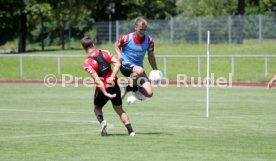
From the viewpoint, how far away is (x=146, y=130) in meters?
17.0

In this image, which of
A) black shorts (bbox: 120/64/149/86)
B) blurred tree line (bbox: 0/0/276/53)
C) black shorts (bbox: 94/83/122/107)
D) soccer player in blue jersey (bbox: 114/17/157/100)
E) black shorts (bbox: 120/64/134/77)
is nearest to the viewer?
black shorts (bbox: 94/83/122/107)

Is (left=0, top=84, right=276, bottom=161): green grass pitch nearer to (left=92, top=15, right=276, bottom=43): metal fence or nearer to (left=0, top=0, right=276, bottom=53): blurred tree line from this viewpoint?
(left=92, top=15, right=276, bottom=43): metal fence

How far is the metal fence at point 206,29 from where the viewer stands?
5372cm

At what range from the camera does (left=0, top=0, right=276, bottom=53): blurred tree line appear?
6953 cm

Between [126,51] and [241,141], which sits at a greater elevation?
[126,51]

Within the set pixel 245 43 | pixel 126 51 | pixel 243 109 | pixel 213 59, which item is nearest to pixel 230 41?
pixel 245 43

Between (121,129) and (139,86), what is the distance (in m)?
1.04

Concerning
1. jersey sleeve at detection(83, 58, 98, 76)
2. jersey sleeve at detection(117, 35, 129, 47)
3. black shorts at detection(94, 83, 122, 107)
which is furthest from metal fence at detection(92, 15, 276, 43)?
jersey sleeve at detection(83, 58, 98, 76)

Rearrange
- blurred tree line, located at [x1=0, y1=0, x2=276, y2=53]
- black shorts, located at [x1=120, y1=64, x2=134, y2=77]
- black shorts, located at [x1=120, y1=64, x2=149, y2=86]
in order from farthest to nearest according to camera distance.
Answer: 1. blurred tree line, located at [x1=0, y1=0, x2=276, y2=53]
2. black shorts, located at [x1=120, y1=64, x2=134, y2=77]
3. black shorts, located at [x1=120, y1=64, x2=149, y2=86]

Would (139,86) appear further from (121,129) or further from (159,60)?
(159,60)

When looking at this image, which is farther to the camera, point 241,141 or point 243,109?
point 243,109

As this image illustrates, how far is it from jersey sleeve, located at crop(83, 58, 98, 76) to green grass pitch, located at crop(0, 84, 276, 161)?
4.31 ft

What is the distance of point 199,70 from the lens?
1606 inches

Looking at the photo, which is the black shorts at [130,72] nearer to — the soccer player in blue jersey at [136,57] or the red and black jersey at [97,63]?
the soccer player in blue jersey at [136,57]
